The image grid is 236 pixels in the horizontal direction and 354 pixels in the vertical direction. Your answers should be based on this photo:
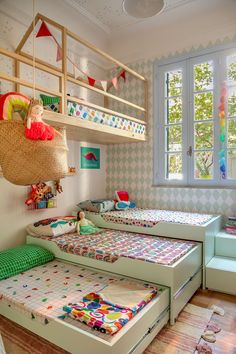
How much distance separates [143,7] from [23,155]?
1.40 meters

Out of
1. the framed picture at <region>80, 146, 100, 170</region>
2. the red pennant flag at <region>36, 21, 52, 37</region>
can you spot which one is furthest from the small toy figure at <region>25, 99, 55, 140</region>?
the framed picture at <region>80, 146, 100, 170</region>

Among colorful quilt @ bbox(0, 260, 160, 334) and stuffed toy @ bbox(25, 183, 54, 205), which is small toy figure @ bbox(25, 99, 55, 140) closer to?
colorful quilt @ bbox(0, 260, 160, 334)

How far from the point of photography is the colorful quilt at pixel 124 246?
2.11m

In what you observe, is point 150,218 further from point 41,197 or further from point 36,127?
point 36,127

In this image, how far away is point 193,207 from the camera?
11.1 feet

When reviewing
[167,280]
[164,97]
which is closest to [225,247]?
[167,280]

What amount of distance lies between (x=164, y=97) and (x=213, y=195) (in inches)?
59.1

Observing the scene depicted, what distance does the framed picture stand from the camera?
3678 mm

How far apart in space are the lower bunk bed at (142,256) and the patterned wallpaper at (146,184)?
35.3 inches

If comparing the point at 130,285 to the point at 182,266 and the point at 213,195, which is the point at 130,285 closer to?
the point at 182,266

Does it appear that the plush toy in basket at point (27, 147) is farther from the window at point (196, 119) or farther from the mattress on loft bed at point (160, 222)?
the window at point (196, 119)

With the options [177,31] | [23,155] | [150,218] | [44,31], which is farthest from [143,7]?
[150,218]

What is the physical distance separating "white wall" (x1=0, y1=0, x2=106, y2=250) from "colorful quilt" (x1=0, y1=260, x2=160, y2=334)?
0.67 m

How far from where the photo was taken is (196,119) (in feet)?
11.1
